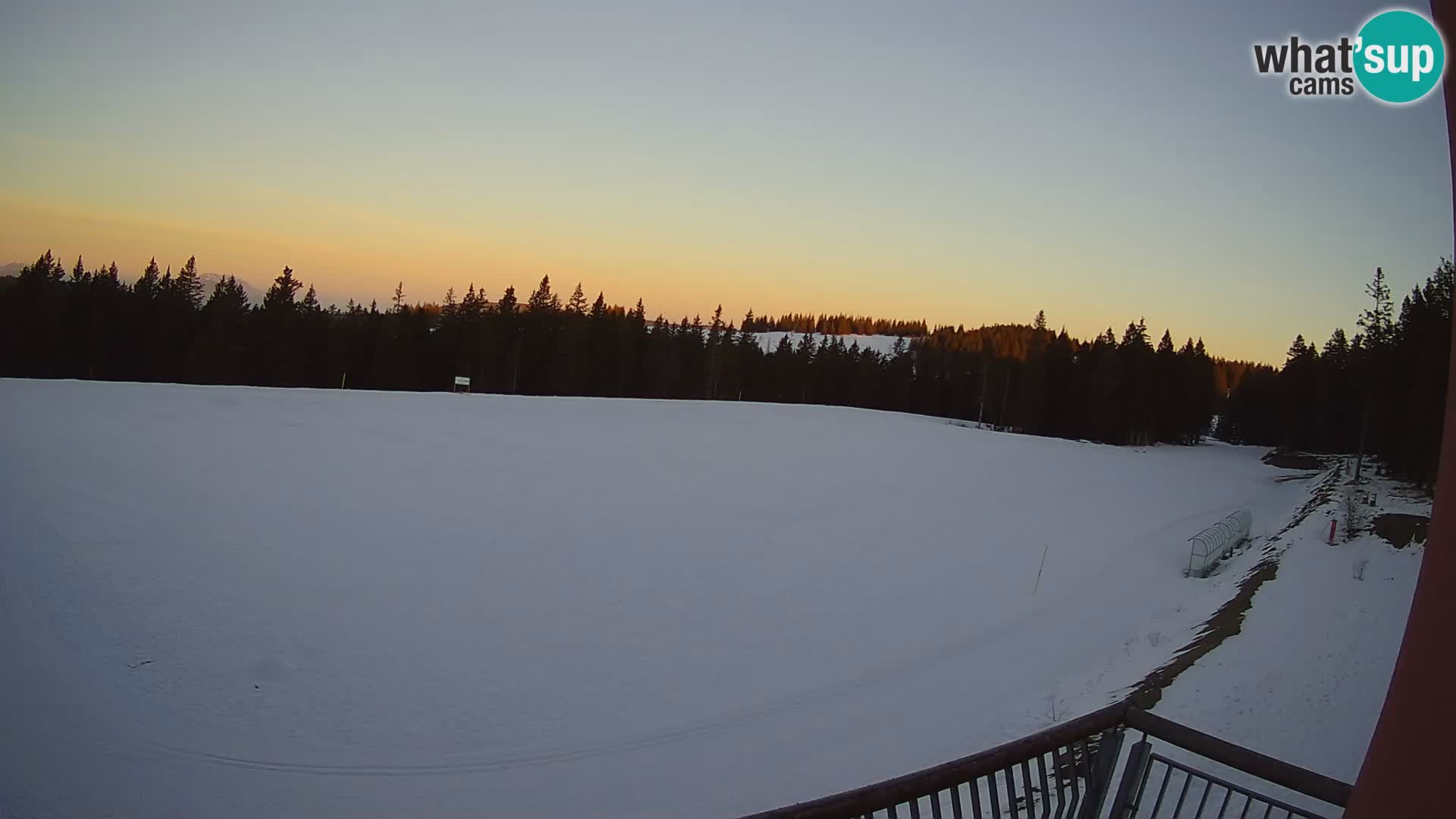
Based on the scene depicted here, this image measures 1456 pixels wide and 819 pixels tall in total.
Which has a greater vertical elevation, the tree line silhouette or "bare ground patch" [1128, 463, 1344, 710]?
the tree line silhouette

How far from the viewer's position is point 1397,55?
2924 millimetres

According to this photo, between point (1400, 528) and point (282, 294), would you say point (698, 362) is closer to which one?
point (282, 294)

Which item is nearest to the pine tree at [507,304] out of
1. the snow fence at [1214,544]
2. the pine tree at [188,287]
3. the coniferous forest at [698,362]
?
the coniferous forest at [698,362]

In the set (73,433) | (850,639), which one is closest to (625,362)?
(73,433)

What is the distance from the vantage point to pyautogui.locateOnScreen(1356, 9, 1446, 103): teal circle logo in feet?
8.96

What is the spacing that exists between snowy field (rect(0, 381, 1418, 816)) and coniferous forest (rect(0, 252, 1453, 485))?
13.5 m

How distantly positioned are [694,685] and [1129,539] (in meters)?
16.0

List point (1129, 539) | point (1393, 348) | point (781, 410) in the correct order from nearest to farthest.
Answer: point (1129, 539)
point (1393, 348)
point (781, 410)

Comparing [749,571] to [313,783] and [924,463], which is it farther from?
[924,463]

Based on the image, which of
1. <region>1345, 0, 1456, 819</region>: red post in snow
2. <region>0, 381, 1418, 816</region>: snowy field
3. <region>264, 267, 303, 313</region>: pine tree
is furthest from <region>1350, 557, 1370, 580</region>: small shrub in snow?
<region>264, 267, 303, 313</region>: pine tree

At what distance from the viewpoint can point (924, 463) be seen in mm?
28375

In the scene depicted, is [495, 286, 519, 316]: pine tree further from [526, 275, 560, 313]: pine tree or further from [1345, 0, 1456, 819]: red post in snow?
[1345, 0, 1456, 819]: red post in snow

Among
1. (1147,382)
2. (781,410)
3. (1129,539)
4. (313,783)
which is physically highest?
(1147,382)

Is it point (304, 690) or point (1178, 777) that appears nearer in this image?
point (1178, 777)
